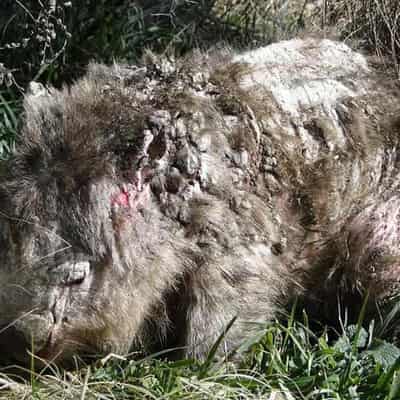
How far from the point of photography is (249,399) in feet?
11.1

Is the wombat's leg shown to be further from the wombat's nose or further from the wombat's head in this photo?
the wombat's nose

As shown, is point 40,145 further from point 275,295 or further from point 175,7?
point 175,7

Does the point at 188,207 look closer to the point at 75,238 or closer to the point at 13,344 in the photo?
the point at 75,238

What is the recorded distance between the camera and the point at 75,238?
3.57 metres

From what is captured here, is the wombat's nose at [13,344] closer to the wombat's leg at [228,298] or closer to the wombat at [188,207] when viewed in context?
the wombat at [188,207]

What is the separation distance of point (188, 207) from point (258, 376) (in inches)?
29.1

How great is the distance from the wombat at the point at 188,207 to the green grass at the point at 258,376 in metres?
0.10

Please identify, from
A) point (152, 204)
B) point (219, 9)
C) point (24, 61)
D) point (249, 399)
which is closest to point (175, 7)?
point (219, 9)

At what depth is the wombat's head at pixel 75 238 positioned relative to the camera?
355 centimetres

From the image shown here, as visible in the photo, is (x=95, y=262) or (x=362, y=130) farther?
(x=362, y=130)

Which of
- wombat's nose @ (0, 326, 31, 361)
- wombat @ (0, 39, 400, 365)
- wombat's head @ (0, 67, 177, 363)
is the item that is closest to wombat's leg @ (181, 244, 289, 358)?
wombat @ (0, 39, 400, 365)

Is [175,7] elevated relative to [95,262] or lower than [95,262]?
elevated

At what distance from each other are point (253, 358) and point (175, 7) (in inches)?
Answer: 122

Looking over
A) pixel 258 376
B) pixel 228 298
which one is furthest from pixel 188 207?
pixel 258 376
